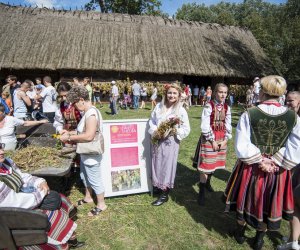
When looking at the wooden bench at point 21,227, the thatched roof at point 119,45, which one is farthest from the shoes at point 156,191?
the thatched roof at point 119,45

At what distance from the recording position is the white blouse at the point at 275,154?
252 cm

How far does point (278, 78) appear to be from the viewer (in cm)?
240

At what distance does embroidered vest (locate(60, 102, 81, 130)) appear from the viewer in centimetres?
377

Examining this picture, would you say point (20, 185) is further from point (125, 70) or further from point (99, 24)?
point (99, 24)

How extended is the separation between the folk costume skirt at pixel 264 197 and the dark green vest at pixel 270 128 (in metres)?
0.24

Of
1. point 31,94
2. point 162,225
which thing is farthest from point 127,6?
point 162,225

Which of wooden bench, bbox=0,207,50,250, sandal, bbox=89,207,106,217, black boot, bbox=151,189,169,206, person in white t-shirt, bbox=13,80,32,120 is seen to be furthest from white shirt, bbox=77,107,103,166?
person in white t-shirt, bbox=13,80,32,120

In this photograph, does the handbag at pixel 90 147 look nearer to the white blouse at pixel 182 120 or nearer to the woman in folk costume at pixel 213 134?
the white blouse at pixel 182 120

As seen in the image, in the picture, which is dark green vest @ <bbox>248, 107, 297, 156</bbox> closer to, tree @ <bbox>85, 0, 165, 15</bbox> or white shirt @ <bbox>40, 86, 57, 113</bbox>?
white shirt @ <bbox>40, 86, 57, 113</bbox>

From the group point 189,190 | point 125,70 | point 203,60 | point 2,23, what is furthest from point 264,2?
point 189,190

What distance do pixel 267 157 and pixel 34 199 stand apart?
2340mm

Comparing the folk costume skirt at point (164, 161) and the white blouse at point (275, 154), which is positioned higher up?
the white blouse at point (275, 154)

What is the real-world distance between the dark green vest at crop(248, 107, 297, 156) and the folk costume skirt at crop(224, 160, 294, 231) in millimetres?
242

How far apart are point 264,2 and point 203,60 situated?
120 ft
